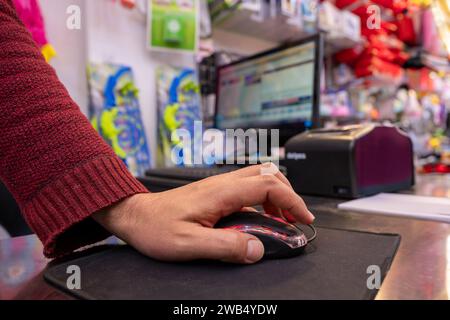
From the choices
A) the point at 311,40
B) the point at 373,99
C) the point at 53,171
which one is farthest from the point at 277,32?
the point at 53,171

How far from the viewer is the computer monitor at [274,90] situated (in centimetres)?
109

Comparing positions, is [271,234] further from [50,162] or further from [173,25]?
[173,25]

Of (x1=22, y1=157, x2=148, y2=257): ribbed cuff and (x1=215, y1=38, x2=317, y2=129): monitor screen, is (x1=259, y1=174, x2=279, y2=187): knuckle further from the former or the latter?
(x1=215, y1=38, x2=317, y2=129): monitor screen

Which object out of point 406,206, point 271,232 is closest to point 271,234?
point 271,232

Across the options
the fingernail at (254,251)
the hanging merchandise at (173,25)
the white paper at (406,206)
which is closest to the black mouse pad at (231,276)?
the fingernail at (254,251)

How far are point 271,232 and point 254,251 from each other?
36mm

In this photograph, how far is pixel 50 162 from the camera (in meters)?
0.42

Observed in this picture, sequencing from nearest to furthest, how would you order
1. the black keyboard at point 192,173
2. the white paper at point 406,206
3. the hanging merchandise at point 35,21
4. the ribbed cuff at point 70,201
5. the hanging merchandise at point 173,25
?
the ribbed cuff at point 70,201
the white paper at point 406,206
the black keyboard at point 192,173
the hanging merchandise at point 35,21
the hanging merchandise at point 173,25

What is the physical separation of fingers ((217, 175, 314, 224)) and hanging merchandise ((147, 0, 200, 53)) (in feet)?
3.69

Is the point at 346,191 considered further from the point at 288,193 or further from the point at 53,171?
the point at 53,171

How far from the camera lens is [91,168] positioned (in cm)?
42

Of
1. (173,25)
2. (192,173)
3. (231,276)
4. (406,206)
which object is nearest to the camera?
(231,276)

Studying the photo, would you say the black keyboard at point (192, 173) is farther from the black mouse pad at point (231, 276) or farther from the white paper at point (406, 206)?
the black mouse pad at point (231, 276)
